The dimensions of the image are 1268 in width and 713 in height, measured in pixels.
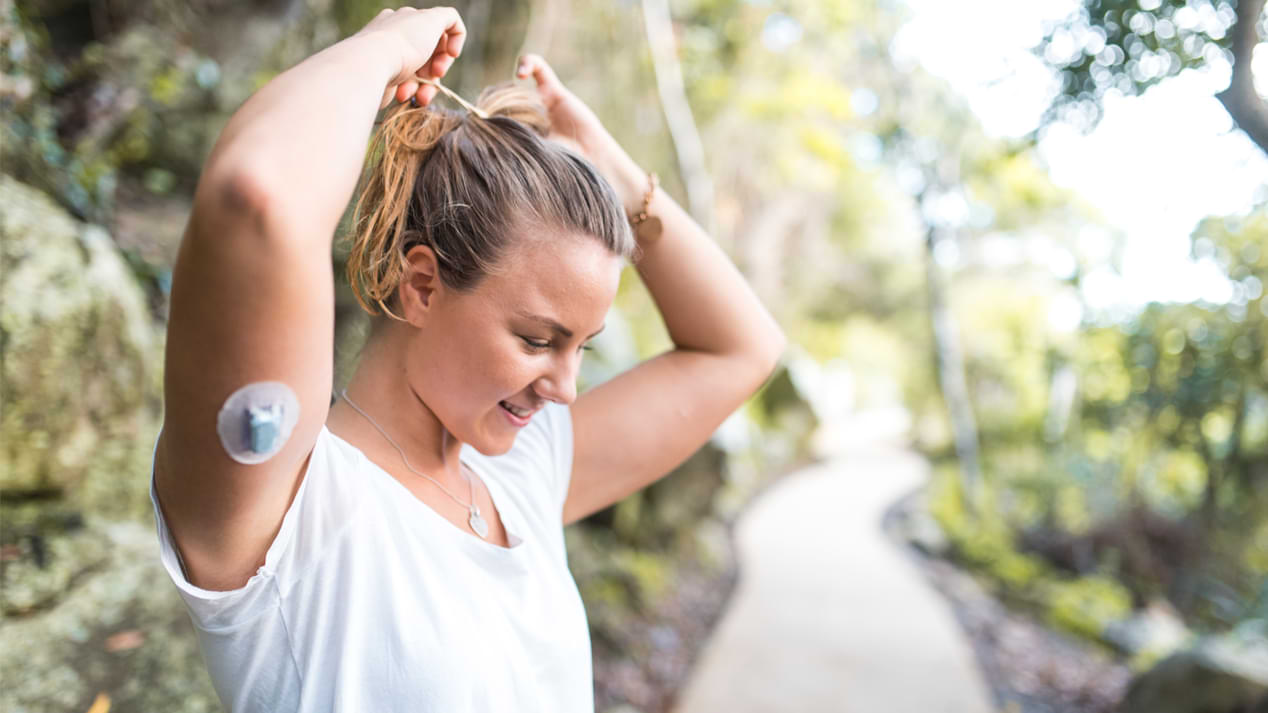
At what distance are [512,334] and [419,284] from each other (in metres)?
0.14

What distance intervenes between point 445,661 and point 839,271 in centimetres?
1934

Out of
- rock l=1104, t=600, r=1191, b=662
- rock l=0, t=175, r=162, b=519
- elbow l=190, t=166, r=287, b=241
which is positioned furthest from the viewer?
rock l=1104, t=600, r=1191, b=662

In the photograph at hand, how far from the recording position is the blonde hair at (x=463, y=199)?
1.05m

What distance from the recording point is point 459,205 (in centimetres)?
107

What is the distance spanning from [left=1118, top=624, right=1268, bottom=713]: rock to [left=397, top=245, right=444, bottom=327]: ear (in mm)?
4772

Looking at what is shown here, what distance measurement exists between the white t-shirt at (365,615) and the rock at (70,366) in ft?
5.60

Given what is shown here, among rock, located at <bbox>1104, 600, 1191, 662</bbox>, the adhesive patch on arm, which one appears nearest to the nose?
the adhesive patch on arm

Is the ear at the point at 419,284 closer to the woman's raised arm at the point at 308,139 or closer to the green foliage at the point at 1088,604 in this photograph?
the woman's raised arm at the point at 308,139

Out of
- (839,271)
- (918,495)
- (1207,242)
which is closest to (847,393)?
(839,271)

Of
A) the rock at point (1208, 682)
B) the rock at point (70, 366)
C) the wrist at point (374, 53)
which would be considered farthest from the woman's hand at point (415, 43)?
the rock at point (1208, 682)

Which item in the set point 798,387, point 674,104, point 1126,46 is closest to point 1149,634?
point 1126,46

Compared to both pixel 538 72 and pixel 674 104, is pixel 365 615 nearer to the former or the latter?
pixel 538 72

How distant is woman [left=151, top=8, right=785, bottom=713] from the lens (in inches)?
A: 27.1

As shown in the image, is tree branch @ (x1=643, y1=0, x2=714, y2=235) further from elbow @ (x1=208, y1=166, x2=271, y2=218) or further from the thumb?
elbow @ (x1=208, y1=166, x2=271, y2=218)
